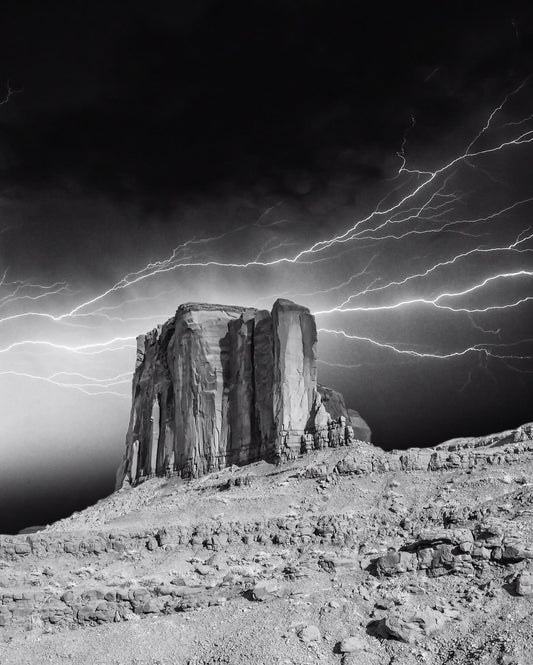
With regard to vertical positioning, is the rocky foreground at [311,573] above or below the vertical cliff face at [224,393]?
below

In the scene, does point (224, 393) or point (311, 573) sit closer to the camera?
point (311, 573)

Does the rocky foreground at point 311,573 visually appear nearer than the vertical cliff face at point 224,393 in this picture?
Yes

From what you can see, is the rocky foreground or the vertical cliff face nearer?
the rocky foreground

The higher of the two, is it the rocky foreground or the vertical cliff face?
the vertical cliff face

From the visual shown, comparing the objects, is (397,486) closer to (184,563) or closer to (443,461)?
(443,461)
